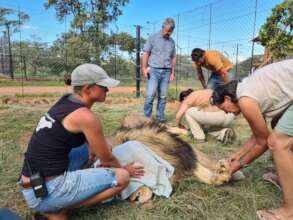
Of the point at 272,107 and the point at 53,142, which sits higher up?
the point at 272,107

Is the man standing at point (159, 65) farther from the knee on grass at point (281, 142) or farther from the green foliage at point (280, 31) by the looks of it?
the knee on grass at point (281, 142)

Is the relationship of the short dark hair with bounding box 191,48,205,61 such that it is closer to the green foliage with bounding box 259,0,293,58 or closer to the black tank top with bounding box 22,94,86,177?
the green foliage with bounding box 259,0,293,58

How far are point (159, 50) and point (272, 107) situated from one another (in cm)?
335

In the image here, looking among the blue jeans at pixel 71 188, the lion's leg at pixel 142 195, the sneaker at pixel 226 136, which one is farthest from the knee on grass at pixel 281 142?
the sneaker at pixel 226 136

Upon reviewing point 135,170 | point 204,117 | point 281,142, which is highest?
point 281,142

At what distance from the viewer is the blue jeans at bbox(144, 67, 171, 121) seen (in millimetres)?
5241

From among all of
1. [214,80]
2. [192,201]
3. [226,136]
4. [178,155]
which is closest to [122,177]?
[192,201]

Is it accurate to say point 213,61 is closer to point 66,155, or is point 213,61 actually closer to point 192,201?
point 192,201

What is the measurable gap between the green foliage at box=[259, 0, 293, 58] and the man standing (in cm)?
217

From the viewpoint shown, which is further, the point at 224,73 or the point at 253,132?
the point at 224,73

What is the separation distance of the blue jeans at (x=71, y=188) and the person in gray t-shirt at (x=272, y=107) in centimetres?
93

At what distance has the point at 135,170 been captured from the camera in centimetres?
238

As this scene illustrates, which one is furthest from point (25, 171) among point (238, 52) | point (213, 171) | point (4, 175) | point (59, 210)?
point (238, 52)

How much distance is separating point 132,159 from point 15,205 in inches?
36.8
